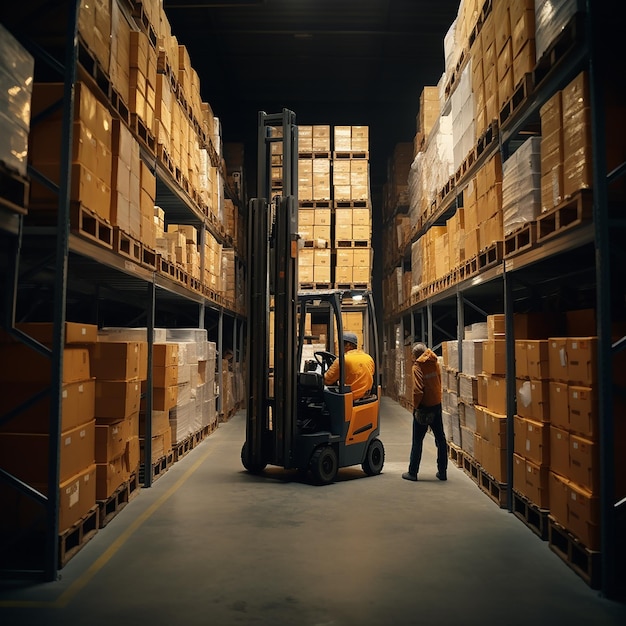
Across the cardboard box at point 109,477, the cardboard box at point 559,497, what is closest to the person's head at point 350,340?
the cardboard box at point 109,477

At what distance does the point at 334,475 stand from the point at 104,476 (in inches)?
100

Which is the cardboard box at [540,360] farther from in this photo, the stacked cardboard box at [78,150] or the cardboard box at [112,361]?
the stacked cardboard box at [78,150]

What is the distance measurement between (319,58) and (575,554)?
12961 millimetres

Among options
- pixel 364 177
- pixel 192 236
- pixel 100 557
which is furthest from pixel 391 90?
pixel 100 557

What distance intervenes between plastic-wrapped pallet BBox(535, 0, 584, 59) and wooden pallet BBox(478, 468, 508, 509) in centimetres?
372

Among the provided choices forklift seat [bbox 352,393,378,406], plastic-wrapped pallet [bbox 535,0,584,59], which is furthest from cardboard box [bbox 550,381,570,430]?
forklift seat [bbox 352,393,378,406]

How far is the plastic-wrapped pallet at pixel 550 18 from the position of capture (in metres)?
4.20

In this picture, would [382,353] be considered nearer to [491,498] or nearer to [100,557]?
[491,498]

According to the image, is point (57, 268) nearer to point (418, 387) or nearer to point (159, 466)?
point (159, 466)

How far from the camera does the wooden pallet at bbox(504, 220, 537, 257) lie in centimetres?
477

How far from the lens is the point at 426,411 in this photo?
22.3 ft

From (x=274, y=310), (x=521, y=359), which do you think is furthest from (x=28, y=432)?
(x=521, y=359)

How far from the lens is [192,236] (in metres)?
8.82

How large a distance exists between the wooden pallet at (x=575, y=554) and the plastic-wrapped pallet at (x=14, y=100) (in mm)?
4033
